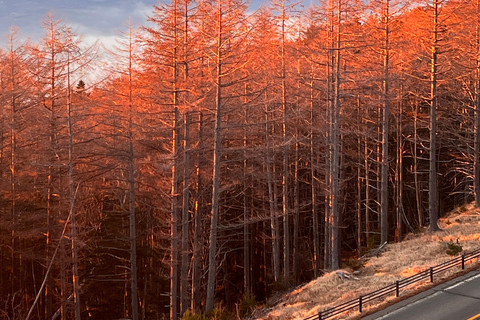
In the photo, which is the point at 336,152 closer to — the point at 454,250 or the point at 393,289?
the point at 454,250

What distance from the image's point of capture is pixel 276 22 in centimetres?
2155

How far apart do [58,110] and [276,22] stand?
1271 centimetres

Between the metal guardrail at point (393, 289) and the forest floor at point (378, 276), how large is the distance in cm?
21

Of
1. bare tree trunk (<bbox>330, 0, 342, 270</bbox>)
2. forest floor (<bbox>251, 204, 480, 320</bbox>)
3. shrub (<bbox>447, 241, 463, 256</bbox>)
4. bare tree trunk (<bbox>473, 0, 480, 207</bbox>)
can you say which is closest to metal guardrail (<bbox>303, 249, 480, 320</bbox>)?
forest floor (<bbox>251, 204, 480, 320</bbox>)

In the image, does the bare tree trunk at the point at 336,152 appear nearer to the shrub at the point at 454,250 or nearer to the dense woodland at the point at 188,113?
the dense woodland at the point at 188,113

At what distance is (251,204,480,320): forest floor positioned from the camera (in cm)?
1319

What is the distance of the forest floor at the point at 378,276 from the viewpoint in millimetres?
13188

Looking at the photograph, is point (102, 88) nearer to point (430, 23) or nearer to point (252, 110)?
point (252, 110)

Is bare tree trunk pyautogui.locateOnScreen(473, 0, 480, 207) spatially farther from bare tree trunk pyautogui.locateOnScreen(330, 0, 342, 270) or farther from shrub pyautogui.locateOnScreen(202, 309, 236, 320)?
shrub pyautogui.locateOnScreen(202, 309, 236, 320)

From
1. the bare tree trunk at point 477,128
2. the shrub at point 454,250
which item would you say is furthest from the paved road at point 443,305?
the bare tree trunk at point 477,128

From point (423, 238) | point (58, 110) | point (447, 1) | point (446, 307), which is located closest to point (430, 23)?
point (447, 1)

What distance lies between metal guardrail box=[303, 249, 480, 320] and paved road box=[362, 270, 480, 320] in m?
0.52

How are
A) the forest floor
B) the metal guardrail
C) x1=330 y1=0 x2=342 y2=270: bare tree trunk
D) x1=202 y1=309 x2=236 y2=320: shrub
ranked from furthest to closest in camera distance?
x1=330 y1=0 x2=342 y2=270: bare tree trunk, x1=202 y1=309 x2=236 y2=320: shrub, the forest floor, the metal guardrail

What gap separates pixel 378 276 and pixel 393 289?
199 cm
